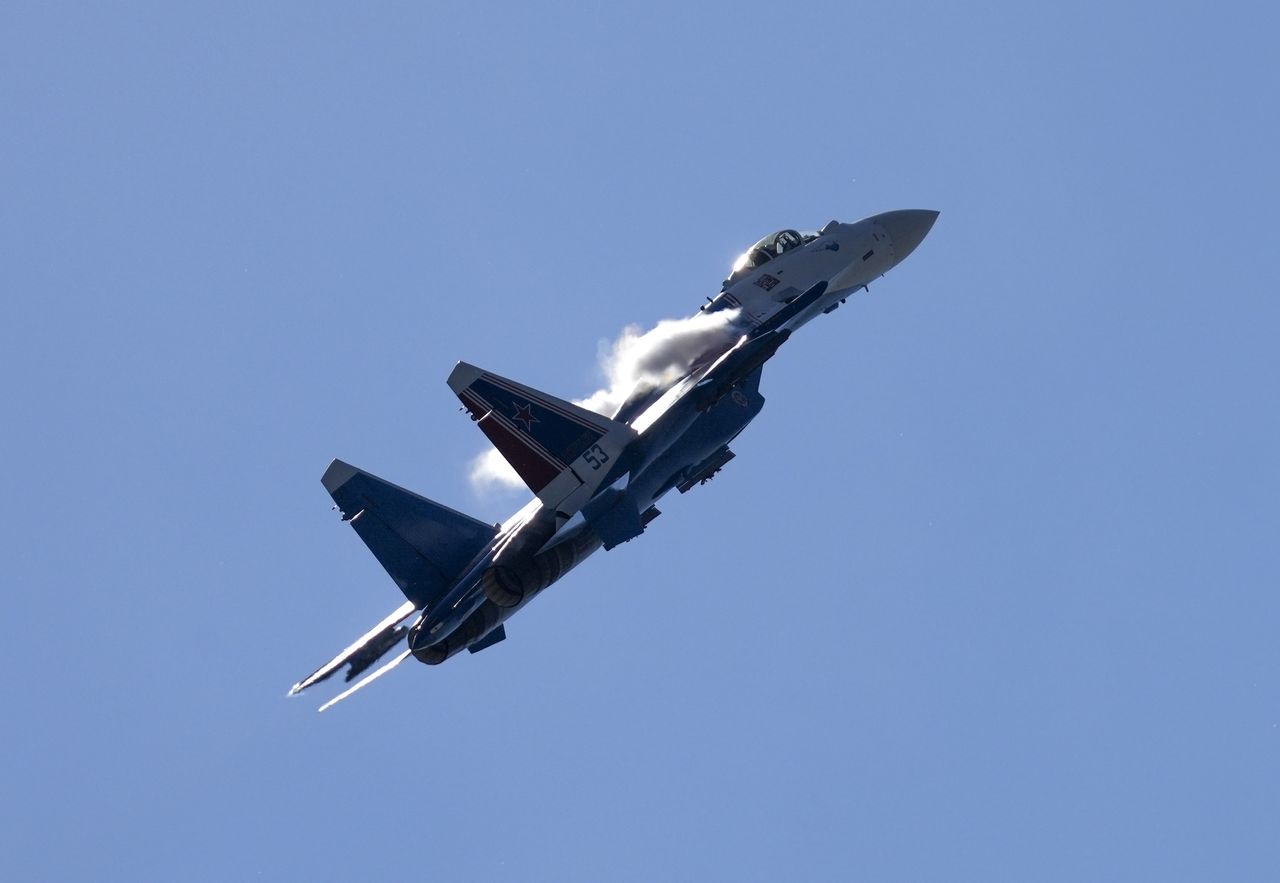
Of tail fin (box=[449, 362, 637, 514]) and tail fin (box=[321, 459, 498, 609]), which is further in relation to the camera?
tail fin (box=[321, 459, 498, 609])

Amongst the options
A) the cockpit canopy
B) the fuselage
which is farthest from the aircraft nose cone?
the fuselage

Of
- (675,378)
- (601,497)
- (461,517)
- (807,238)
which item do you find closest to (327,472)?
(461,517)

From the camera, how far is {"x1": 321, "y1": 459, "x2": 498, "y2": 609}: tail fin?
30891 millimetres

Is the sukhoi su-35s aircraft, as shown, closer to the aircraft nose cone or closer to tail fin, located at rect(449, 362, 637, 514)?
tail fin, located at rect(449, 362, 637, 514)

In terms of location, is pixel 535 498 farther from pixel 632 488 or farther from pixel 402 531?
pixel 402 531

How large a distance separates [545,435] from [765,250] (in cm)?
906

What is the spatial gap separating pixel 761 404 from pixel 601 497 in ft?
14.1

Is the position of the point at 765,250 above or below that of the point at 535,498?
above

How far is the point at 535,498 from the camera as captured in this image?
103 ft

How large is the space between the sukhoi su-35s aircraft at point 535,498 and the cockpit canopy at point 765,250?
139 inches

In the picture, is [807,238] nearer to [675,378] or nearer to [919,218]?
[919,218]

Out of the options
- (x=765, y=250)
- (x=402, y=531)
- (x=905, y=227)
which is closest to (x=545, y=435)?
(x=402, y=531)

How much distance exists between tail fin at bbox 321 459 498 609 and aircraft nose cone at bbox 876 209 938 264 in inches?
534

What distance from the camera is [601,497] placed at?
101 ft
